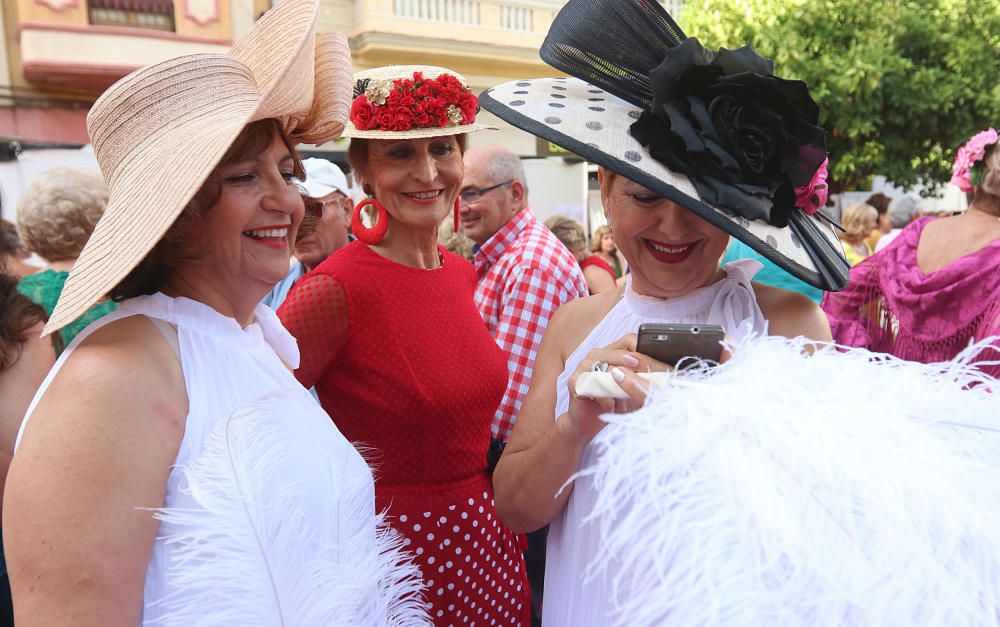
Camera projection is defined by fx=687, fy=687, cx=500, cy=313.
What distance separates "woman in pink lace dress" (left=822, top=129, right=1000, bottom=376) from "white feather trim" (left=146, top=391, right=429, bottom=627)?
111 inches

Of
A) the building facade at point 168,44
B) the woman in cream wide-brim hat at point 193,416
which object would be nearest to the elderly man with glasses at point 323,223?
the woman in cream wide-brim hat at point 193,416

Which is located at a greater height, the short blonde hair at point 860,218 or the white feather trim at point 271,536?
the white feather trim at point 271,536

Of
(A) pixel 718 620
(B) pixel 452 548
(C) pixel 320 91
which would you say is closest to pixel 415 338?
(B) pixel 452 548

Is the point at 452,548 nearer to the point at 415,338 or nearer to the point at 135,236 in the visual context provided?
the point at 415,338

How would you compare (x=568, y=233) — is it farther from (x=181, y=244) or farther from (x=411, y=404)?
(x=181, y=244)

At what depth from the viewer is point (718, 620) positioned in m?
0.76

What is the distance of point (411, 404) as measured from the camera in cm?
212

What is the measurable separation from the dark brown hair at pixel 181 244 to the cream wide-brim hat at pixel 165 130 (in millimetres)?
63

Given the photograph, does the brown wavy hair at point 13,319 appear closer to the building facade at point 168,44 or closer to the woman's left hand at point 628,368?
the woman's left hand at point 628,368

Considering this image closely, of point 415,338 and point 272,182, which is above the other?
point 272,182

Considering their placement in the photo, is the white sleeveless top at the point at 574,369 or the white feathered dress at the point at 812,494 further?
the white sleeveless top at the point at 574,369

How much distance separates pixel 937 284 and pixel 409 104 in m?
2.48

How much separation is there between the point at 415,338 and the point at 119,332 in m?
1.08

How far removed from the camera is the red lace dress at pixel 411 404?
83.3 inches
